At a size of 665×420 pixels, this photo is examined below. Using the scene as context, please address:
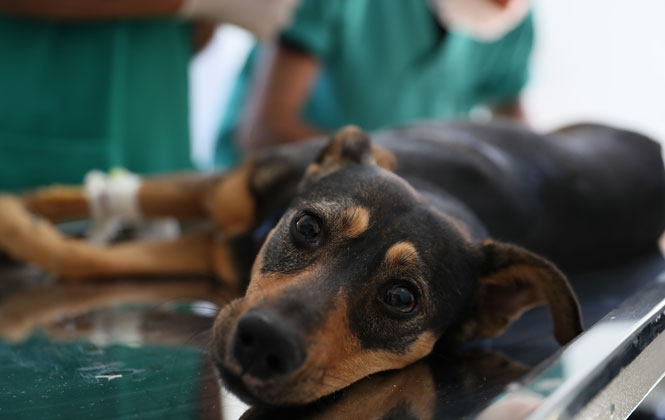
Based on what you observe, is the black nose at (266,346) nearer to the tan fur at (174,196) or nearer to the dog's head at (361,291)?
the dog's head at (361,291)

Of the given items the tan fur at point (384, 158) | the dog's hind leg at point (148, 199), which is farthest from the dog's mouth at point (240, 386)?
the dog's hind leg at point (148, 199)

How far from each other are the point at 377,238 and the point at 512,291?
39 centimetres

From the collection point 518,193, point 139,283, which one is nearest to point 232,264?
point 139,283

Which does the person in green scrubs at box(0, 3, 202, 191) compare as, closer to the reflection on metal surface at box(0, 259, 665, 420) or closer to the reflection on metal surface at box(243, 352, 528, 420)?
the reflection on metal surface at box(0, 259, 665, 420)

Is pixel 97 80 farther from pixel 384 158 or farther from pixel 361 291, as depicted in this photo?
pixel 361 291

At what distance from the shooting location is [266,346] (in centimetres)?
108

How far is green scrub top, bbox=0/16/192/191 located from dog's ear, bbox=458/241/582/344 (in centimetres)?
169

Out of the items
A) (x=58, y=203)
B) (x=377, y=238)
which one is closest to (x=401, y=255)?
(x=377, y=238)

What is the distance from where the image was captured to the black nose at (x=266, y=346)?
3.49 feet

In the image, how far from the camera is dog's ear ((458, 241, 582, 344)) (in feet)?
4.55

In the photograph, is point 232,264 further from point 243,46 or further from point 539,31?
point 539,31

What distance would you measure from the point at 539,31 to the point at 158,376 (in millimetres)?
4160

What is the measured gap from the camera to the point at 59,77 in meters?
2.63

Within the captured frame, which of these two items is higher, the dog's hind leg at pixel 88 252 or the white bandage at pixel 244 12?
the white bandage at pixel 244 12
